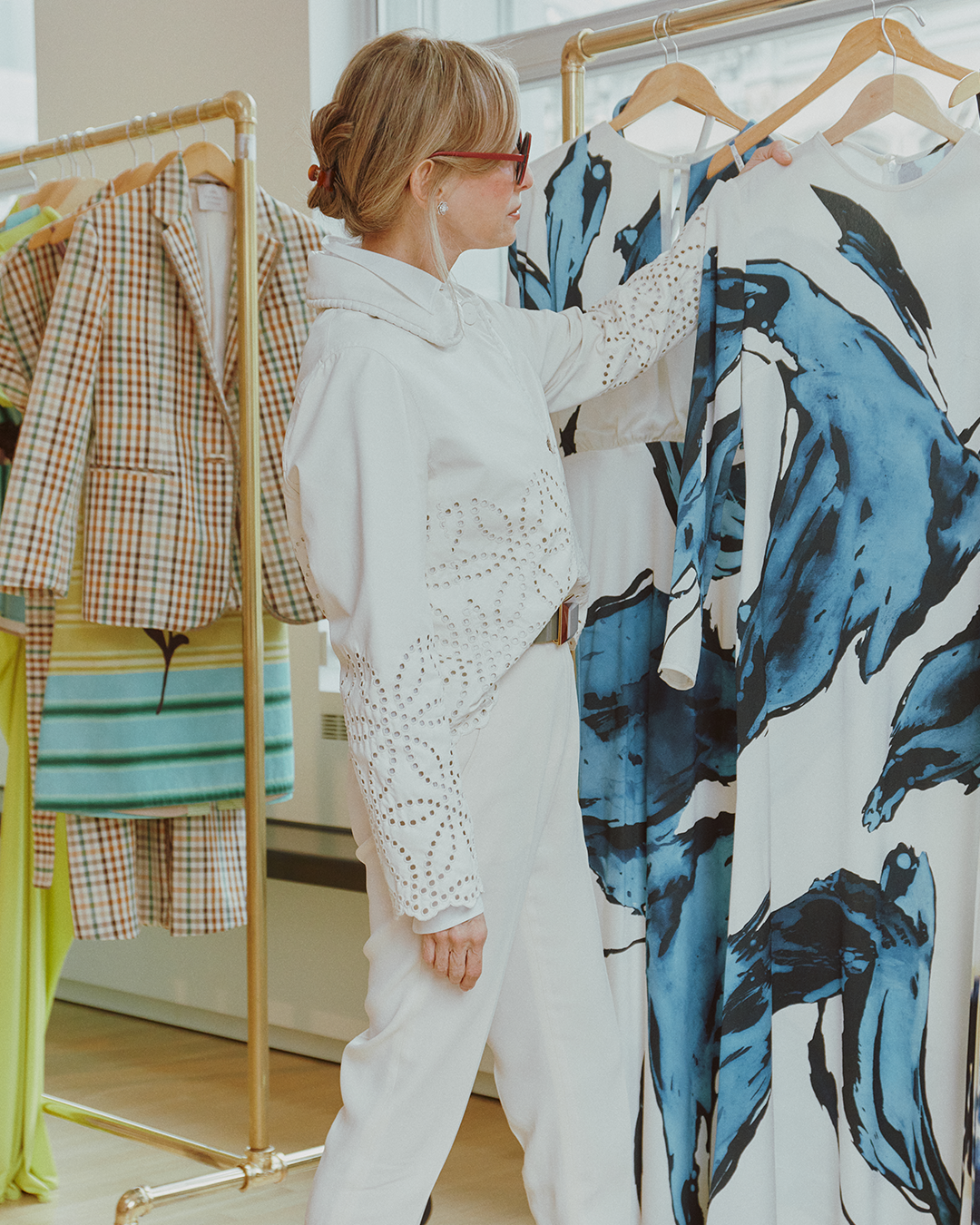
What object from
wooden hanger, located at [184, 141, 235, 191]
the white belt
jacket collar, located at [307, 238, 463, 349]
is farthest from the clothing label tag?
the white belt

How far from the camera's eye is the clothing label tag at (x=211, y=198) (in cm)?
210

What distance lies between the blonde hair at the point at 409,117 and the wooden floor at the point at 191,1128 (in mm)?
1582

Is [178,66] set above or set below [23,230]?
above

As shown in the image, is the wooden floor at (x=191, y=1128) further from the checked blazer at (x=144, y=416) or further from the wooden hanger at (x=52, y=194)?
the wooden hanger at (x=52, y=194)

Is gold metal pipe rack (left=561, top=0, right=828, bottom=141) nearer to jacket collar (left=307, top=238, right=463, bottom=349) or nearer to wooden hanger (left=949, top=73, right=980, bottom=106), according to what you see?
wooden hanger (left=949, top=73, right=980, bottom=106)

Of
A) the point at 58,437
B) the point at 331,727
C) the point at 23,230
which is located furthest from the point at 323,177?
the point at 331,727

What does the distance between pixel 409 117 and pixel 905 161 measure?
0.63 meters

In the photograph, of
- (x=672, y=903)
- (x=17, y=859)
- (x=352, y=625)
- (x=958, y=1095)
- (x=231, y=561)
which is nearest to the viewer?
(x=352, y=625)

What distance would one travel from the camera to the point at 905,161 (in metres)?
1.55

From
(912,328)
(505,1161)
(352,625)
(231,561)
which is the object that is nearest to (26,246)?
(231,561)

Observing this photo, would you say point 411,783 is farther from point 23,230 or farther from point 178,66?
point 178,66

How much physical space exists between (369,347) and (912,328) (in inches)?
26.1

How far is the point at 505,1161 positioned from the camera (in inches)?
90.7

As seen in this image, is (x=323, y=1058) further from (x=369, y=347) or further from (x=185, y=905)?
(x=369, y=347)
